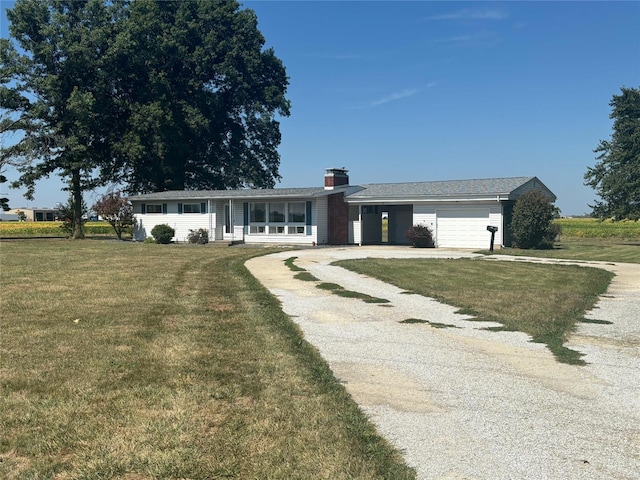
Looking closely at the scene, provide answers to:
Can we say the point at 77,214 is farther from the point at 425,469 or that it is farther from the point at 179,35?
the point at 425,469

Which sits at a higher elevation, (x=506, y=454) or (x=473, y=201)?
(x=473, y=201)

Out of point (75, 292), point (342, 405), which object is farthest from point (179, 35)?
point (342, 405)

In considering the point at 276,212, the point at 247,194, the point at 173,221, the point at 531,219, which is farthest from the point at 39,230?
the point at 531,219

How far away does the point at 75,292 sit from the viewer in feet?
36.4

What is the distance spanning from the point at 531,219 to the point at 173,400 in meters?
23.7

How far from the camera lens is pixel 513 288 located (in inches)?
475

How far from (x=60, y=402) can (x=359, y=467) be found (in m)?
2.78

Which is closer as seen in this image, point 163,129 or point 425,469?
point 425,469

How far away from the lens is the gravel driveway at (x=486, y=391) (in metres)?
3.62

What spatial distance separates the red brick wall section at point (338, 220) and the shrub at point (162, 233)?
32.0ft

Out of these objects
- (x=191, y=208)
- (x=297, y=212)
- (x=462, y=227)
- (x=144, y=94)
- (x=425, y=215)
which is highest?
(x=144, y=94)

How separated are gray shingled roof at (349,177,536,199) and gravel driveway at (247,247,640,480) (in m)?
18.3

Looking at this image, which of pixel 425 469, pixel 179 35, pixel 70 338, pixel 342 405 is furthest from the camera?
pixel 179 35

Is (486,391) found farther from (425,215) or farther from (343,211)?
(343,211)
